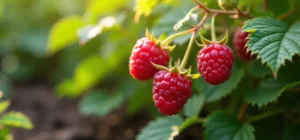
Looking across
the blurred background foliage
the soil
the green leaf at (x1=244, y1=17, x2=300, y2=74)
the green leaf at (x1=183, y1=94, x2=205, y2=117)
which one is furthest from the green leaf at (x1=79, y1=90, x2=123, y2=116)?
the green leaf at (x1=244, y1=17, x2=300, y2=74)

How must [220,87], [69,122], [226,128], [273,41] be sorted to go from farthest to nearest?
[69,122], [220,87], [226,128], [273,41]

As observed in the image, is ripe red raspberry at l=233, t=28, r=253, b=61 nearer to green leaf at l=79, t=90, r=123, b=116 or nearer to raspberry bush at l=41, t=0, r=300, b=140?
raspberry bush at l=41, t=0, r=300, b=140

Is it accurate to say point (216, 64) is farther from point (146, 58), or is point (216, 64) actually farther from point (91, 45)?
point (91, 45)

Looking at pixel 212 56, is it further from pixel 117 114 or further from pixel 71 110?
pixel 71 110

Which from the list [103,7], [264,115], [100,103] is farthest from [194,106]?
[103,7]

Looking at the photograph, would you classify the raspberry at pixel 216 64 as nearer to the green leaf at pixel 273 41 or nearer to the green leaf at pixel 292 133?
the green leaf at pixel 273 41

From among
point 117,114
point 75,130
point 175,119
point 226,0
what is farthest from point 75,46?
point 226,0
